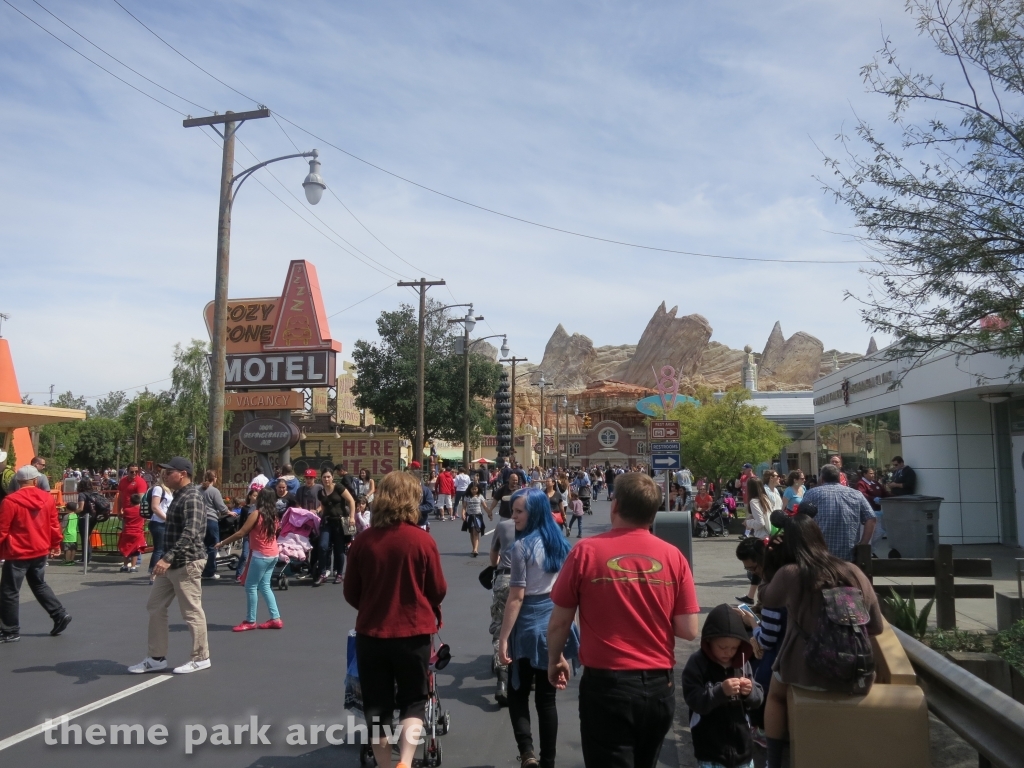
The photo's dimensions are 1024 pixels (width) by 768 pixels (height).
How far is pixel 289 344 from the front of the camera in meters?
28.5

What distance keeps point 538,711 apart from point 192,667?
3618 millimetres

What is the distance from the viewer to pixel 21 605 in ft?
34.4

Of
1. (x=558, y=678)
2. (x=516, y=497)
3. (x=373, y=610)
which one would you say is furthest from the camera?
(x=516, y=497)

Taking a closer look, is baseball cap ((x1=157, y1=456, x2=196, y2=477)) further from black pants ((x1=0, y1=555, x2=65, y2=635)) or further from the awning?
the awning

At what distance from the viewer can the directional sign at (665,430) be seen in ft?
43.0

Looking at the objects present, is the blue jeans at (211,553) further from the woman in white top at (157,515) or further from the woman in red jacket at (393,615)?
Answer: the woman in red jacket at (393,615)

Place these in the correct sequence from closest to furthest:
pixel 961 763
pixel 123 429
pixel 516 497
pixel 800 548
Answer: pixel 800 548
pixel 961 763
pixel 516 497
pixel 123 429

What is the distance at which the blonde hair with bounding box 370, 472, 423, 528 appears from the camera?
14.6 feet

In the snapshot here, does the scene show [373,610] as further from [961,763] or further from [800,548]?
[961,763]

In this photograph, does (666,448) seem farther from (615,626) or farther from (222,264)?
(615,626)

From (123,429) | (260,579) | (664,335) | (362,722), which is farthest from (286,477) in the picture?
(664,335)

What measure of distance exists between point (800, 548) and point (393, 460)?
2711cm

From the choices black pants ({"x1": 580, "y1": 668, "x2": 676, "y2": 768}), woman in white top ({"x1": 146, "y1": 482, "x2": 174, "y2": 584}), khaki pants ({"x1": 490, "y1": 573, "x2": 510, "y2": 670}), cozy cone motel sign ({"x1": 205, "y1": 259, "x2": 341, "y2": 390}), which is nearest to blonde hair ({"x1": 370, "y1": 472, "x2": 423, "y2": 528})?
black pants ({"x1": 580, "y1": 668, "x2": 676, "y2": 768})

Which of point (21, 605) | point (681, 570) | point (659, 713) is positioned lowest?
point (21, 605)
